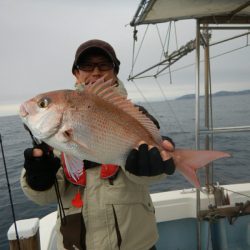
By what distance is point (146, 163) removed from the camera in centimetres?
194

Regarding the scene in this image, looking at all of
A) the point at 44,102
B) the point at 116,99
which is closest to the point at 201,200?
the point at 116,99

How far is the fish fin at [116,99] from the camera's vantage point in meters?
1.90

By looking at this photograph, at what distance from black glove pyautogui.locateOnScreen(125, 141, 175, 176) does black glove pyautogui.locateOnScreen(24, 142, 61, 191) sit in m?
0.57

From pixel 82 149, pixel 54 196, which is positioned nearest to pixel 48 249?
pixel 54 196

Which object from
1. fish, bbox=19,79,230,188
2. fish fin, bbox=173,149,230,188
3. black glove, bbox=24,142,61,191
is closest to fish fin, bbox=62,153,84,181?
fish, bbox=19,79,230,188

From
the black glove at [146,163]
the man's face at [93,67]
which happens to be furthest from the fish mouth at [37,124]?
the man's face at [93,67]

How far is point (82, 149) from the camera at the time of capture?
1745mm

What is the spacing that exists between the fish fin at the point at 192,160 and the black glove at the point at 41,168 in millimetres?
878

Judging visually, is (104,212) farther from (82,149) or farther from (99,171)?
(82,149)

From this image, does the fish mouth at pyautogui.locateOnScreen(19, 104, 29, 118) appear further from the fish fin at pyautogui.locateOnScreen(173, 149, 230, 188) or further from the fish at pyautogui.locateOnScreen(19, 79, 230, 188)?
the fish fin at pyautogui.locateOnScreen(173, 149, 230, 188)

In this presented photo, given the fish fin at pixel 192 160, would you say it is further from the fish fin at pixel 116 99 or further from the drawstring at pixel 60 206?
the drawstring at pixel 60 206

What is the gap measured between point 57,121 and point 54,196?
86 centimetres

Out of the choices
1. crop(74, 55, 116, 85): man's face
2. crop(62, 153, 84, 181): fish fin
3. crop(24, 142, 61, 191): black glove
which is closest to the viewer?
crop(62, 153, 84, 181): fish fin

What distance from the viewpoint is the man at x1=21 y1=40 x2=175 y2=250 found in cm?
210
